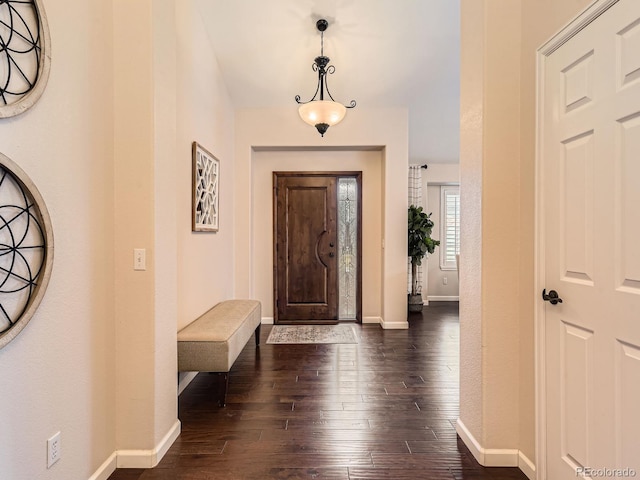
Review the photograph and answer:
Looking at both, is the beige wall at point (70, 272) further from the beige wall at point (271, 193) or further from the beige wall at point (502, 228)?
the beige wall at point (271, 193)

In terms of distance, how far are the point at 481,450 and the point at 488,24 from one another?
2.33 m

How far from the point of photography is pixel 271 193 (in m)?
4.65

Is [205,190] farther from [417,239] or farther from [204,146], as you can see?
[417,239]

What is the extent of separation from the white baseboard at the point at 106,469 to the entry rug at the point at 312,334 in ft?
7.25

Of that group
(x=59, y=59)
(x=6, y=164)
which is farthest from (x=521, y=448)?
(x=59, y=59)

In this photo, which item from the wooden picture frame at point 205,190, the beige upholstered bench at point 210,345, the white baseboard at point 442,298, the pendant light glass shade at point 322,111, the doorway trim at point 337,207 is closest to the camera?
the beige upholstered bench at point 210,345

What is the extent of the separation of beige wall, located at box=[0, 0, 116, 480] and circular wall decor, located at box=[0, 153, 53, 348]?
0.07 metres

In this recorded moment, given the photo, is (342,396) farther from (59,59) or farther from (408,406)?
(59,59)

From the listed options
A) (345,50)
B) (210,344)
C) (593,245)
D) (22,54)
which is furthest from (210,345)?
(345,50)

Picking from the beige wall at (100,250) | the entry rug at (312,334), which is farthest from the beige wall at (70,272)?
the entry rug at (312,334)

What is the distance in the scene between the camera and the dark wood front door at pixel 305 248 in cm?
463

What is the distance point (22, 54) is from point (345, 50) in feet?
Result: 9.94

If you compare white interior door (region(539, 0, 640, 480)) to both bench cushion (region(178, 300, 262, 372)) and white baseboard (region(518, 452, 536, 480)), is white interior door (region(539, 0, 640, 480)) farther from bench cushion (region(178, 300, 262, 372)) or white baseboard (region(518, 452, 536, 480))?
bench cushion (region(178, 300, 262, 372))

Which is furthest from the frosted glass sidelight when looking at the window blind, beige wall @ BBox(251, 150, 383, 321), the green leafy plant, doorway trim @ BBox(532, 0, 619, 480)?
doorway trim @ BBox(532, 0, 619, 480)
